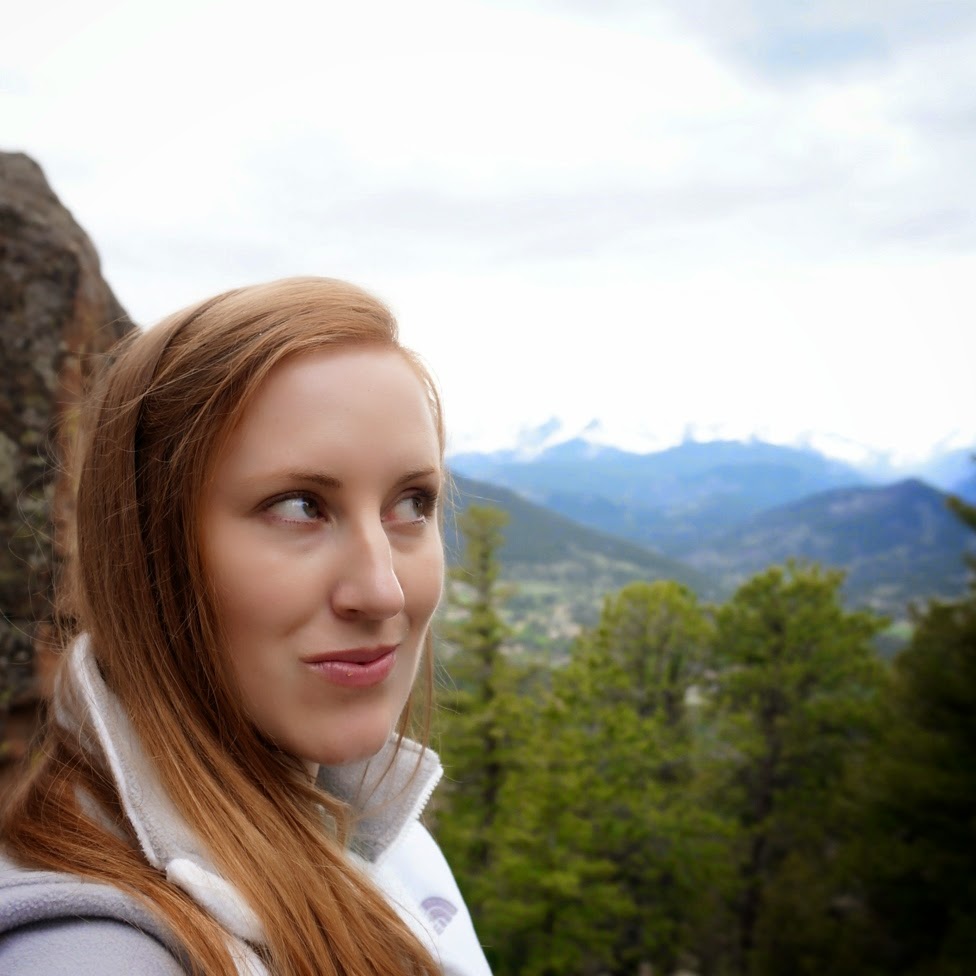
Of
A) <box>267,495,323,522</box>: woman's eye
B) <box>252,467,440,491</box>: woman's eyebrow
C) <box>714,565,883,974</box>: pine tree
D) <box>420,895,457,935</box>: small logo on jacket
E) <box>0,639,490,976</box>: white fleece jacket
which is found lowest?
<box>714,565,883,974</box>: pine tree

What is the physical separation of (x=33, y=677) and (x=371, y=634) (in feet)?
12.3

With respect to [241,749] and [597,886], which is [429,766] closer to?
[241,749]

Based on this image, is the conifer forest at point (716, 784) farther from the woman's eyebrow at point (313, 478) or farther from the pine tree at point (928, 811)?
the woman's eyebrow at point (313, 478)

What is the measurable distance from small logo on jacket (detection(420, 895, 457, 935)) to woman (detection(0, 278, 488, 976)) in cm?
31

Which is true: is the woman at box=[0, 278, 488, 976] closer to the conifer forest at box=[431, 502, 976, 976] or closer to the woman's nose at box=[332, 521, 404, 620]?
the woman's nose at box=[332, 521, 404, 620]

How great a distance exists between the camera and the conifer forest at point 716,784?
12.3 meters

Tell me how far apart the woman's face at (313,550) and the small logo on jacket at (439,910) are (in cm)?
62

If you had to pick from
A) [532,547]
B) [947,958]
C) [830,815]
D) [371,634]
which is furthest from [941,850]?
[532,547]

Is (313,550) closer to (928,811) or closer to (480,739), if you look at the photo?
(480,739)

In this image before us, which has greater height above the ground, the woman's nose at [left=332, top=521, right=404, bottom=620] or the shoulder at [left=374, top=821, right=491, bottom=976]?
the woman's nose at [left=332, top=521, right=404, bottom=620]

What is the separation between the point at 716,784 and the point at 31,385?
57.2 ft

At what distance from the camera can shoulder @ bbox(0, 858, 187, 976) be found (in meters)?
0.88

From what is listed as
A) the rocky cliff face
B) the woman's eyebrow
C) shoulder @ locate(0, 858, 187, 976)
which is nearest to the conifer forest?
the rocky cliff face

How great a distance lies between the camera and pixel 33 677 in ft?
14.0
